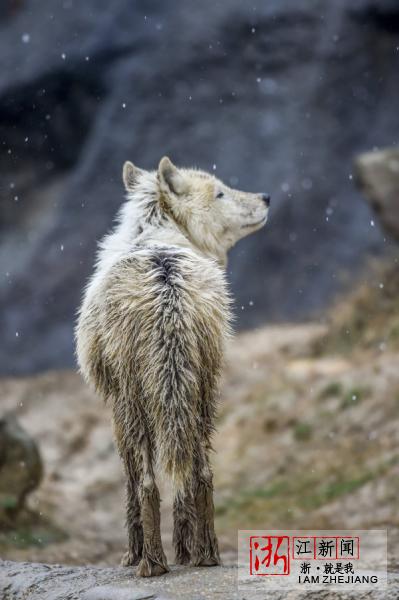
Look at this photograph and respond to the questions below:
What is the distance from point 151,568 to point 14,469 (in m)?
4.70

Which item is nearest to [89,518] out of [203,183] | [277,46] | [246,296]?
[203,183]

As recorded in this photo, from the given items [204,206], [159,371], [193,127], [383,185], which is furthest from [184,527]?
[193,127]

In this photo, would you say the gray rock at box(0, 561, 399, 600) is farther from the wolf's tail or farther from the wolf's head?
the wolf's head

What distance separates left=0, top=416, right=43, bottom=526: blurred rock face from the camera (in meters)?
8.92

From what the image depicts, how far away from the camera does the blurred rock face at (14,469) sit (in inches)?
351

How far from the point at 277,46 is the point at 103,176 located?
4099mm

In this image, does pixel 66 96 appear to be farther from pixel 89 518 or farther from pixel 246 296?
pixel 89 518

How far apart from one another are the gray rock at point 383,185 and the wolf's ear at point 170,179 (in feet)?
23.8

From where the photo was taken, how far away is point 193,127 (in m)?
16.4

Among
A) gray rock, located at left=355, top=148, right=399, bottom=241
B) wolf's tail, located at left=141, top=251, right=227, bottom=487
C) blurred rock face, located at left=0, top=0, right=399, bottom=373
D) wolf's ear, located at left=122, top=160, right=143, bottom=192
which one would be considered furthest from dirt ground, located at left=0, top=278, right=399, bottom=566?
wolf's ear, located at left=122, top=160, right=143, bottom=192

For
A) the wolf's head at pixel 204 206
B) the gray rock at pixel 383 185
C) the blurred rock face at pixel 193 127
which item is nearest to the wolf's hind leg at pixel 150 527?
the wolf's head at pixel 204 206

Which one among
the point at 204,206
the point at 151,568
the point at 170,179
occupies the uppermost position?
the point at 170,179

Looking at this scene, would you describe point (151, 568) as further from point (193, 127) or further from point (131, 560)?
point (193, 127)

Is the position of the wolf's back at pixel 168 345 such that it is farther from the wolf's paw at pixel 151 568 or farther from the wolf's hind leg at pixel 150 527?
the wolf's paw at pixel 151 568
